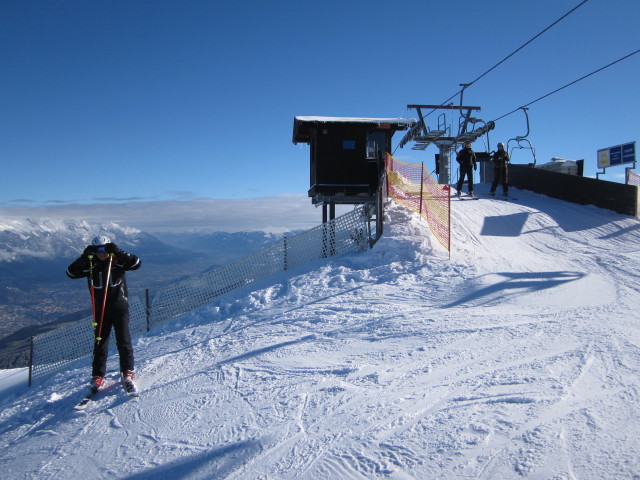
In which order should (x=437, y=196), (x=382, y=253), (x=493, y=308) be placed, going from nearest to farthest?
(x=493, y=308)
(x=382, y=253)
(x=437, y=196)

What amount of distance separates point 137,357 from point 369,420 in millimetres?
4924

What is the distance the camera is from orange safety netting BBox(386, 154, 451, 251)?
37.1ft

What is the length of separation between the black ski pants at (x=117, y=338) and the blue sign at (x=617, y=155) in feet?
58.0

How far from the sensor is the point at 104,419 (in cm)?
471

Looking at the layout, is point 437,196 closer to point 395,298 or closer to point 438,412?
point 395,298

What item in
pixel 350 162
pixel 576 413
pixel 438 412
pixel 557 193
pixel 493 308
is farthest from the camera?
pixel 557 193

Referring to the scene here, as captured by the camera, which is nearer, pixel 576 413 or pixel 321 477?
pixel 321 477

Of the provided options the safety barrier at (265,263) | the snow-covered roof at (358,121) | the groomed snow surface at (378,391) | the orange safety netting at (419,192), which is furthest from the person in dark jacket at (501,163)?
the groomed snow surface at (378,391)

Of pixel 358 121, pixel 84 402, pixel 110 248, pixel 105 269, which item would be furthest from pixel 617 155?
pixel 84 402

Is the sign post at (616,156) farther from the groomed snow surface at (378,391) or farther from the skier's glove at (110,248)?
the skier's glove at (110,248)

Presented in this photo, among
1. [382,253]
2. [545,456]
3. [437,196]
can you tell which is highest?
[437,196]

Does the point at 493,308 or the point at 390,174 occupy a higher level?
the point at 390,174

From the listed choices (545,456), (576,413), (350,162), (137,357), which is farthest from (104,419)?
(350,162)

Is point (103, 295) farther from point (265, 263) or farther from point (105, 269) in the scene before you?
point (265, 263)
